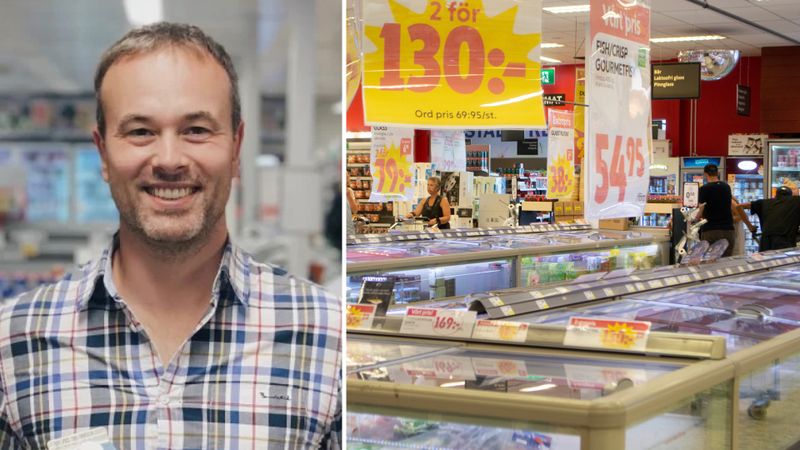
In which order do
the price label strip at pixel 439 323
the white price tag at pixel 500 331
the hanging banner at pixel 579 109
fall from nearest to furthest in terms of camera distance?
the white price tag at pixel 500 331 → the price label strip at pixel 439 323 → the hanging banner at pixel 579 109

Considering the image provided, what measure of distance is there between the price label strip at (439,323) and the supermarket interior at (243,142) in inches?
70.0

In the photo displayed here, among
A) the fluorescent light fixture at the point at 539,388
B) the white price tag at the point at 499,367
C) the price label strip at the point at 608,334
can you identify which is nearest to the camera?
the fluorescent light fixture at the point at 539,388

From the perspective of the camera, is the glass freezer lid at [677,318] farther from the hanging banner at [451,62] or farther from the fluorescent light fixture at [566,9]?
the fluorescent light fixture at [566,9]

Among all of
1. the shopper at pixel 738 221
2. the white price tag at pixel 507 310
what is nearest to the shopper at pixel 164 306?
the white price tag at pixel 507 310

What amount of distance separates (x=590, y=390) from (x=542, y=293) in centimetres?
180

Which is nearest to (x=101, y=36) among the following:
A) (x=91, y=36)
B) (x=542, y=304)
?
(x=91, y=36)

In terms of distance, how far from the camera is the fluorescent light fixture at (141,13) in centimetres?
143

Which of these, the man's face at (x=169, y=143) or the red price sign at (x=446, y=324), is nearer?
the man's face at (x=169, y=143)

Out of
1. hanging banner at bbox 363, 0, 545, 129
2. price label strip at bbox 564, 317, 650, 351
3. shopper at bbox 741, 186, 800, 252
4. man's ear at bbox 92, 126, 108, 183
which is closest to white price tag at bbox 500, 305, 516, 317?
price label strip at bbox 564, 317, 650, 351

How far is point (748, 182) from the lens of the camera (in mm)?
18344

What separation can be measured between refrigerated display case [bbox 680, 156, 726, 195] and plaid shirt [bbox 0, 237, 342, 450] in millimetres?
18237

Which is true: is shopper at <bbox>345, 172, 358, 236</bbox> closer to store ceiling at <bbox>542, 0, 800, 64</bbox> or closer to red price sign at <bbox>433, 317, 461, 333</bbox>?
red price sign at <bbox>433, 317, 461, 333</bbox>

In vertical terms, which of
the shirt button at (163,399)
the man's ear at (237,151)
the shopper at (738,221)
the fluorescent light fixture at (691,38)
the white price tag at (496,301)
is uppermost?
the fluorescent light fixture at (691,38)

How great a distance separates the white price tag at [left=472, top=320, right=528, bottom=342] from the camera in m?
3.13
